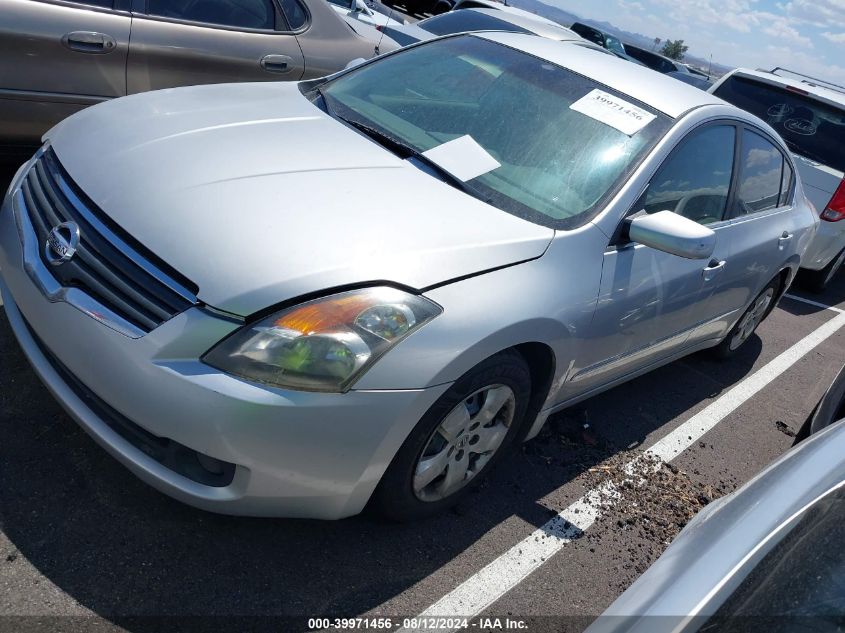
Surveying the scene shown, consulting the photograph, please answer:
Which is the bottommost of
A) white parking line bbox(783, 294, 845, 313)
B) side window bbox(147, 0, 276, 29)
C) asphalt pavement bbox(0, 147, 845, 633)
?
asphalt pavement bbox(0, 147, 845, 633)

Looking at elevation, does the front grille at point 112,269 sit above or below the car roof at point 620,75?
below

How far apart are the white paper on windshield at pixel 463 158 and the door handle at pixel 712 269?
1.22 m

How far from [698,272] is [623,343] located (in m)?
0.62

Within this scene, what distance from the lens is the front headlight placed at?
2.10 m

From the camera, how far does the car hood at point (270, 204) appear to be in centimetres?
221

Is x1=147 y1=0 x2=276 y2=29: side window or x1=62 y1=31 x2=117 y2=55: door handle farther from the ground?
x1=147 y1=0 x2=276 y2=29: side window

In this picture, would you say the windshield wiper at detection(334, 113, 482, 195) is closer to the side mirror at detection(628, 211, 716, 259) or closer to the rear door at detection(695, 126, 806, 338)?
Result: the side mirror at detection(628, 211, 716, 259)

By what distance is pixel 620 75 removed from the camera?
3.49m

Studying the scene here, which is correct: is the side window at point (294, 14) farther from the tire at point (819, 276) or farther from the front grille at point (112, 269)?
the tire at point (819, 276)

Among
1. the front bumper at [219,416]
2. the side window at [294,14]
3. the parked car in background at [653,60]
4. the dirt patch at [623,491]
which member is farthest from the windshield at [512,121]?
the parked car in background at [653,60]

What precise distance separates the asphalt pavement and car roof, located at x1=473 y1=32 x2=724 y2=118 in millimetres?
1593

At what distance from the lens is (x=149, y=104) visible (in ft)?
10.1

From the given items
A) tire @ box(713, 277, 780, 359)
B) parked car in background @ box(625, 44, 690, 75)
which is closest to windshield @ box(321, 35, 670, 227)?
tire @ box(713, 277, 780, 359)

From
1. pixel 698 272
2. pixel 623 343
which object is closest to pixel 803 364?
pixel 698 272
